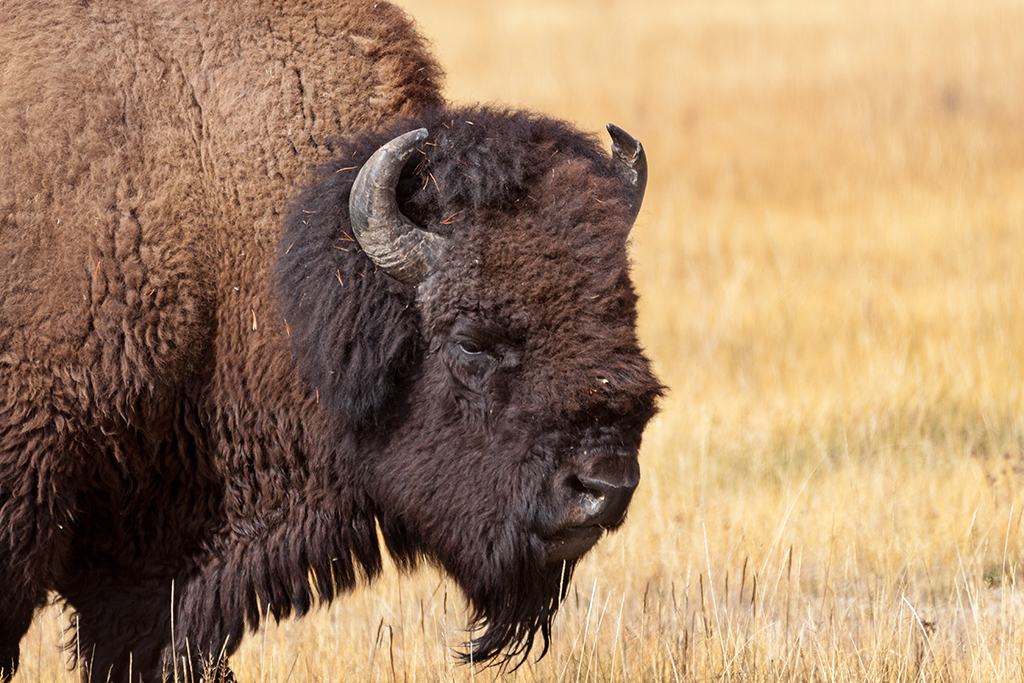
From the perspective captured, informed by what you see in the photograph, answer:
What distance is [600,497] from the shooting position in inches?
117

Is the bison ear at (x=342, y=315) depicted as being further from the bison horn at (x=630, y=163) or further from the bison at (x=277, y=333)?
the bison horn at (x=630, y=163)

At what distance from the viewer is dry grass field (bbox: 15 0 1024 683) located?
4238 mm

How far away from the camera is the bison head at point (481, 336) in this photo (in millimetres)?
3020

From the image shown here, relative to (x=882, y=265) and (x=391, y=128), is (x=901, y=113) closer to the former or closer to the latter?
(x=882, y=265)

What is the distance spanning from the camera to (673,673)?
3855 mm

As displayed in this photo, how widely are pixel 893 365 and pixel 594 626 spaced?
13.6 feet

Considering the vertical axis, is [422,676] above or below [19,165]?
below

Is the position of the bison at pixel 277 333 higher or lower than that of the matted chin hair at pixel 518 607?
higher

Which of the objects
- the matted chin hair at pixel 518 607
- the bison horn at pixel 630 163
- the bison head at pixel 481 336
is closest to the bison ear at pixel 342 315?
the bison head at pixel 481 336

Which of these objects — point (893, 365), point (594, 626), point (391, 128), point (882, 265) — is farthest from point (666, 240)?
point (391, 128)

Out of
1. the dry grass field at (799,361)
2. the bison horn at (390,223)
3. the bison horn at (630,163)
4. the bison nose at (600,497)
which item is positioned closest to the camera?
the bison nose at (600,497)

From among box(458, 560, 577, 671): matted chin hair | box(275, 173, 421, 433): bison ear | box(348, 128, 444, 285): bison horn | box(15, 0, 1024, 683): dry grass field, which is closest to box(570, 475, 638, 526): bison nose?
box(458, 560, 577, 671): matted chin hair

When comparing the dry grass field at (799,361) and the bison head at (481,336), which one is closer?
the bison head at (481,336)

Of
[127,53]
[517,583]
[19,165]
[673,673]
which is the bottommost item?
[673,673]
